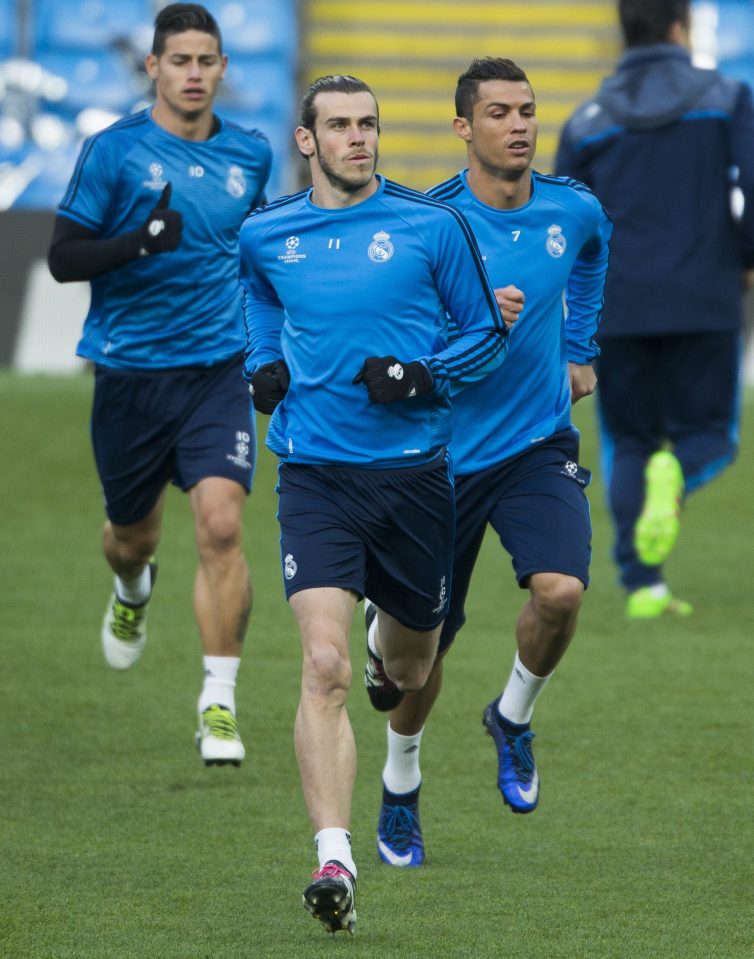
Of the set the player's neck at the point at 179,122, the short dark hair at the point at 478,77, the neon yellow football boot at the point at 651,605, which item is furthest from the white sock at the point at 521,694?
the neon yellow football boot at the point at 651,605

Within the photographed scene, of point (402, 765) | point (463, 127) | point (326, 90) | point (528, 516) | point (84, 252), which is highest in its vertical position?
point (326, 90)

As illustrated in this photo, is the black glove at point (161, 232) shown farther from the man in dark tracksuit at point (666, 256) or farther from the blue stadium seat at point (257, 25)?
the blue stadium seat at point (257, 25)

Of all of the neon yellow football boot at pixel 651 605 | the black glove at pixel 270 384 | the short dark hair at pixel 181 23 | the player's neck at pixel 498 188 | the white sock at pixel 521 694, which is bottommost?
the neon yellow football boot at pixel 651 605

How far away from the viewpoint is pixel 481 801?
6.14 metres

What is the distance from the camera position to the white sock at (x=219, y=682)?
6539 millimetres

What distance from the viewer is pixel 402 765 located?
5656 mm

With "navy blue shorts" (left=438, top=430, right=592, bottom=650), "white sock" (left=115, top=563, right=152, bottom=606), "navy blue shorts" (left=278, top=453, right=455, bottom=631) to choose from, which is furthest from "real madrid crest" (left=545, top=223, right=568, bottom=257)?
"white sock" (left=115, top=563, right=152, bottom=606)

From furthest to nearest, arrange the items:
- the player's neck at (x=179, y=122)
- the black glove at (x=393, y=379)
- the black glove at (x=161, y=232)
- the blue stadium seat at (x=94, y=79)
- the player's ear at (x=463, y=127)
A: the blue stadium seat at (x=94, y=79) → the player's neck at (x=179, y=122) → the black glove at (x=161, y=232) → the player's ear at (x=463, y=127) → the black glove at (x=393, y=379)

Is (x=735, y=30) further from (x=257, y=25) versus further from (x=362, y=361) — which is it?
(x=362, y=361)

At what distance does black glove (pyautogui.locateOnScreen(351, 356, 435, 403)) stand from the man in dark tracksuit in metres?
4.10

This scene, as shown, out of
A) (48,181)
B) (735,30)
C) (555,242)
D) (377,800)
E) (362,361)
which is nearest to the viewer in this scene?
(362,361)

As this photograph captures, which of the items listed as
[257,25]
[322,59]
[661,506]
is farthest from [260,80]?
[661,506]

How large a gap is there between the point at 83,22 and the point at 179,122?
13.5 metres

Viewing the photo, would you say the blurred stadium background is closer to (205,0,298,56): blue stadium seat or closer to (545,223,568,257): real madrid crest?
(205,0,298,56): blue stadium seat
